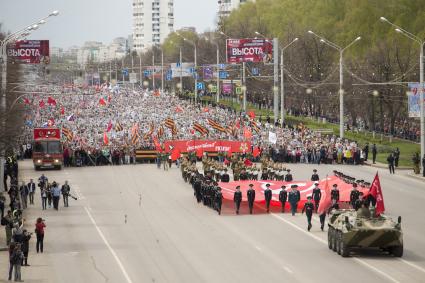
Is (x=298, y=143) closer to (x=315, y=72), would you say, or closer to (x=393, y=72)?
(x=393, y=72)

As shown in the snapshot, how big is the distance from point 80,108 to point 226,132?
39.6 meters

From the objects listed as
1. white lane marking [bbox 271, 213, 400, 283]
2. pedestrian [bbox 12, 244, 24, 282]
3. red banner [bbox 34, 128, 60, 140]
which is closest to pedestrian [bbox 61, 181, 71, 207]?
white lane marking [bbox 271, 213, 400, 283]

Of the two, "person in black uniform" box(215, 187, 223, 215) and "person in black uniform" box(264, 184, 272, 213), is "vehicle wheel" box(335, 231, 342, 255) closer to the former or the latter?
"person in black uniform" box(264, 184, 272, 213)

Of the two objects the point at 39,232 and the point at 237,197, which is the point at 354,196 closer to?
the point at 237,197

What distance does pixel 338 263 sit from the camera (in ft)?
103

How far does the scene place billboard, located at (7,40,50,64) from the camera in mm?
76000

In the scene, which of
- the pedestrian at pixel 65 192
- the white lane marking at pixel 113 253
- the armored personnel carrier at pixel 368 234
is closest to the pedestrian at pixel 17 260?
the white lane marking at pixel 113 253

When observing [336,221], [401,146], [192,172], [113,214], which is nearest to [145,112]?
[401,146]

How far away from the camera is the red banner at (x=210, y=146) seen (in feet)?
217

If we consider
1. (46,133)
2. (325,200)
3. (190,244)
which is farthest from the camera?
(46,133)

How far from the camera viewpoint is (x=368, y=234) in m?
31.4

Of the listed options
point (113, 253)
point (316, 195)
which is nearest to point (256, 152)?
point (316, 195)

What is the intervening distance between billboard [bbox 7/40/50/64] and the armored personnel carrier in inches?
1795

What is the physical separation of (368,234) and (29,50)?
Result: 49.1 m
